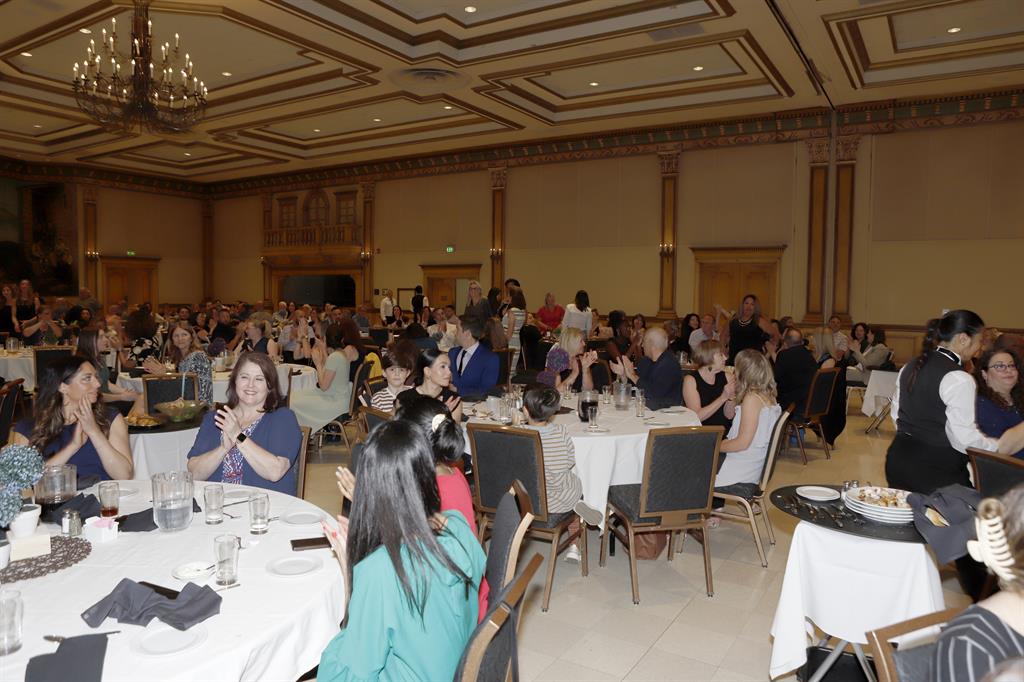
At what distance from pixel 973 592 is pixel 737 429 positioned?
5.04 feet

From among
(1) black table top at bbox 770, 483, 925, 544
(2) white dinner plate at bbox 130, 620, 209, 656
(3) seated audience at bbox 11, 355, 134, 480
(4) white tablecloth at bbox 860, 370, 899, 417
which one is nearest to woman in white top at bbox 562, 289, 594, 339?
(4) white tablecloth at bbox 860, 370, 899, 417

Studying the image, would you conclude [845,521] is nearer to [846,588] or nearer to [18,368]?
[846,588]

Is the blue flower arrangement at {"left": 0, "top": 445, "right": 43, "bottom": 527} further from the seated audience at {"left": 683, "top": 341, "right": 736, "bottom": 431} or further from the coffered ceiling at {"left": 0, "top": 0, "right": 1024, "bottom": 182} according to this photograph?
the coffered ceiling at {"left": 0, "top": 0, "right": 1024, "bottom": 182}

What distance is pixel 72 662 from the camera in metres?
1.50

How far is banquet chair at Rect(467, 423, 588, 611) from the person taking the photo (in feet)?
12.3

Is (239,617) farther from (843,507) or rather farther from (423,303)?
(423,303)

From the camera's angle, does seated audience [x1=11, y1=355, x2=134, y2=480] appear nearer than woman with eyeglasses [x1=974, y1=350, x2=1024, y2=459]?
Yes

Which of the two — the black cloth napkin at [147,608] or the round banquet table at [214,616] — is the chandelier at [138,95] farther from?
the black cloth napkin at [147,608]

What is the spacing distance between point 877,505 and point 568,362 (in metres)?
3.50

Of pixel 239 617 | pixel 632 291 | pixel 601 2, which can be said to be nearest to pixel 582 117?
pixel 632 291

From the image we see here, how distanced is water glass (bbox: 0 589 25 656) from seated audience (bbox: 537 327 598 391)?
436 centimetres

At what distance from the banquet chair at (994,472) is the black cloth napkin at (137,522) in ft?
11.2

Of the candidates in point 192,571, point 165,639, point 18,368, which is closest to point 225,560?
point 192,571

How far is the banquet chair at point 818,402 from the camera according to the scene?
7.26 m
